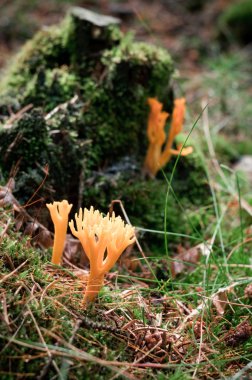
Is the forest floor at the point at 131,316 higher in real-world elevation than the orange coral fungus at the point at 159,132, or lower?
lower

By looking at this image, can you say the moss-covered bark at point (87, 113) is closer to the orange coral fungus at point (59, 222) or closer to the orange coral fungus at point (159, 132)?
the orange coral fungus at point (159, 132)

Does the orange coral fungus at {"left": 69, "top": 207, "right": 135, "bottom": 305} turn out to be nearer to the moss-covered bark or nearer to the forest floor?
the forest floor

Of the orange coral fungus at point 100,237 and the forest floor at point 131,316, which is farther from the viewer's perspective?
the orange coral fungus at point 100,237

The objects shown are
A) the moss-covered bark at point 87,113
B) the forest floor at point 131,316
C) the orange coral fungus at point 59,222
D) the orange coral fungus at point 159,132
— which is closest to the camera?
the forest floor at point 131,316

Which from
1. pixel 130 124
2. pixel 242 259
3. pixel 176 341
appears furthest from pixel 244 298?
Result: pixel 130 124

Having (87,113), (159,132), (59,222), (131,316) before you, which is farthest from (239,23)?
(131,316)


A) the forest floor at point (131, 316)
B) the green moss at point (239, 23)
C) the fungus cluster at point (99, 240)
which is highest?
the green moss at point (239, 23)

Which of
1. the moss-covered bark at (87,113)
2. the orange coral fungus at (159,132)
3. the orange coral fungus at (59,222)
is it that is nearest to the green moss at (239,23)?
the moss-covered bark at (87,113)
